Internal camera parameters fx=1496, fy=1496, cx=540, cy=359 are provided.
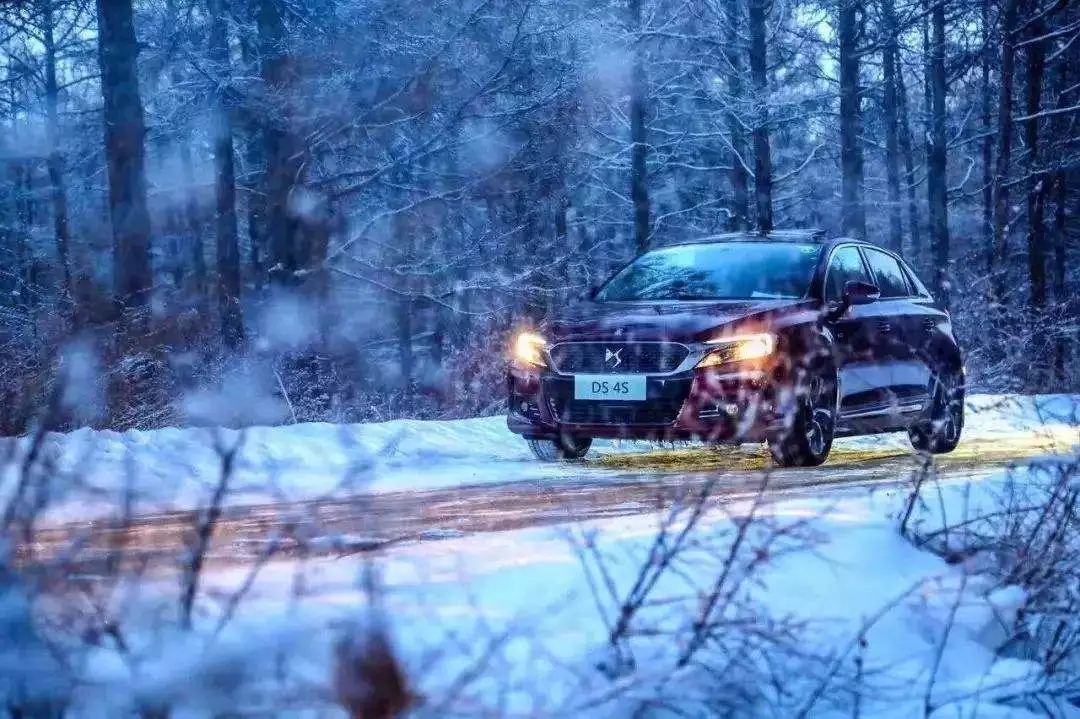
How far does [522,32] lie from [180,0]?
17.7 feet

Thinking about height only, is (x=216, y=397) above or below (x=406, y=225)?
below

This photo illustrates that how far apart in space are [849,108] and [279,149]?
12.8 meters

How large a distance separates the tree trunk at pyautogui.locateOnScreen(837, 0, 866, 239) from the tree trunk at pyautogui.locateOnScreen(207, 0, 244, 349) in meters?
11.1

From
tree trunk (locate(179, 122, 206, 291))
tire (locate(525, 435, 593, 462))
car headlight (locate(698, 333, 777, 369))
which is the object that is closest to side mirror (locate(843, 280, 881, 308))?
car headlight (locate(698, 333, 777, 369))

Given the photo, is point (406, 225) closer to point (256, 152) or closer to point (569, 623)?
point (256, 152)

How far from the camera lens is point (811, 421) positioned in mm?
9703

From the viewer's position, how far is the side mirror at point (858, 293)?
10117 mm

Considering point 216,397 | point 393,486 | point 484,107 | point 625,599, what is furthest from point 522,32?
point 625,599

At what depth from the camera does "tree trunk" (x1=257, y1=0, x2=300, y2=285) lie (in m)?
19.0

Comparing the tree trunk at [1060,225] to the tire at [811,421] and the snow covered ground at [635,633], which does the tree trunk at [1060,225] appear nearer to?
the tire at [811,421]

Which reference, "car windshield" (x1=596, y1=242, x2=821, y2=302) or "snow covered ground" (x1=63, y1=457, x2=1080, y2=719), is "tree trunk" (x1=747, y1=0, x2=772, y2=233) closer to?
"car windshield" (x1=596, y1=242, x2=821, y2=302)

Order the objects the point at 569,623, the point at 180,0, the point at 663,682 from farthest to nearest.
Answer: the point at 180,0, the point at 569,623, the point at 663,682

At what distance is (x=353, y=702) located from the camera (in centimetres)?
303

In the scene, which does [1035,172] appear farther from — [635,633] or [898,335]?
[635,633]
